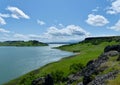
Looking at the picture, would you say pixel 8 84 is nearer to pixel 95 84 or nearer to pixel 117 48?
pixel 117 48

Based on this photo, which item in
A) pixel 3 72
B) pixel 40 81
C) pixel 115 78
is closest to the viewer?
pixel 115 78

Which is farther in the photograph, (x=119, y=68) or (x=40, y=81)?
(x=40, y=81)

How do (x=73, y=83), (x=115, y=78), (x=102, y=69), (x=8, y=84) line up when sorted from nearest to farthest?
(x=115, y=78) < (x=102, y=69) < (x=73, y=83) < (x=8, y=84)

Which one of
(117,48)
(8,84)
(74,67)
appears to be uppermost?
(117,48)

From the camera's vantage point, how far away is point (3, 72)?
142 meters

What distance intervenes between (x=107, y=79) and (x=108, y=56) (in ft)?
93.8

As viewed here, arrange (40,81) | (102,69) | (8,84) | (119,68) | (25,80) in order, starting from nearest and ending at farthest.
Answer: (119,68)
(102,69)
(40,81)
(25,80)
(8,84)

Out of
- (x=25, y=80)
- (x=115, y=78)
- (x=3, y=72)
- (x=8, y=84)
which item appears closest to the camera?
(x=115, y=78)

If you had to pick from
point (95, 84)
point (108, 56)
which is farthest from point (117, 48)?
point (95, 84)

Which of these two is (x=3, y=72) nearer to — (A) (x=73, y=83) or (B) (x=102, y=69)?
(A) (x=73, y=83)

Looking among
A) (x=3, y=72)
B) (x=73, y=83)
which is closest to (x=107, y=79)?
(x=73, y=83)

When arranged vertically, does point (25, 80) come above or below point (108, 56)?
below

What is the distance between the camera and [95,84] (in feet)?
170

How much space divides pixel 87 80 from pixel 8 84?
58263 mm
